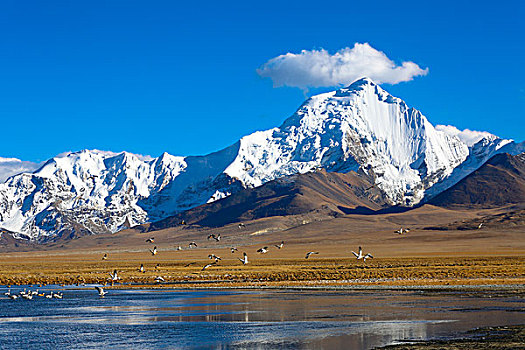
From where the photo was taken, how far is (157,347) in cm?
3409

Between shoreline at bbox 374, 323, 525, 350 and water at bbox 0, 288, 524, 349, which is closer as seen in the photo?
shoreline at bbox 374, 323, 525, 350

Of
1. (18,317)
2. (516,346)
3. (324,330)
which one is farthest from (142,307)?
(516,346)

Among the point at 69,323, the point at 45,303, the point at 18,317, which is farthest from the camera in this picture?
the point at 45,303

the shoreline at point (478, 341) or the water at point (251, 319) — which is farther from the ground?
the water at point (251, 319)

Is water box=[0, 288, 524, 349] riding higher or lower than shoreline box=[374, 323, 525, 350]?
higher

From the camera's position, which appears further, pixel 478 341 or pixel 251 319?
pixel 251 319

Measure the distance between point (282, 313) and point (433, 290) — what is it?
20238 mm

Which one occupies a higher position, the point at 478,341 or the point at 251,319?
the point at 251,319

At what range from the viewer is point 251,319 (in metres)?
44.4

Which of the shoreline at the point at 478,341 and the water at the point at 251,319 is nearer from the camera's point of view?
the shoreline at the point at 478,341

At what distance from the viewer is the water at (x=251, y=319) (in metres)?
35.7

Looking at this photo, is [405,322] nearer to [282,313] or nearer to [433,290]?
[282,313]

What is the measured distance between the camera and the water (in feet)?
117

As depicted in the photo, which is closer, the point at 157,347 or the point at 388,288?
the point at 157,347
